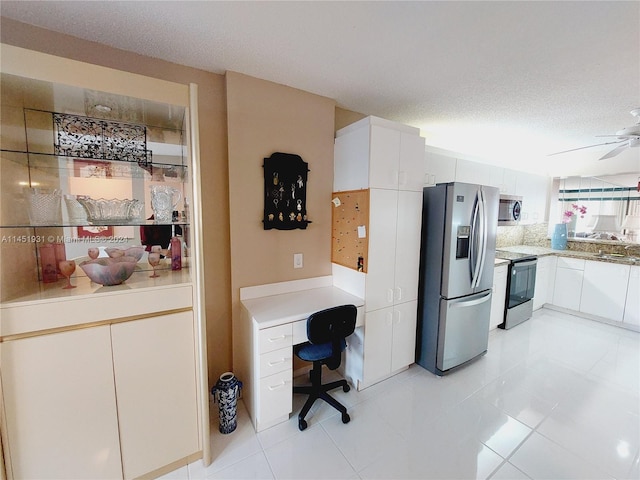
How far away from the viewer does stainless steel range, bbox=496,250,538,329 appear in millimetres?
3436

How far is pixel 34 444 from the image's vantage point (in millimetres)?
1277

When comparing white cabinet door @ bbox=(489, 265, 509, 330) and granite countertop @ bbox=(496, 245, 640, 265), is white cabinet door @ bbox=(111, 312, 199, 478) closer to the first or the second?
white cabinet door @ bbox=(489, 265, 509, 330)

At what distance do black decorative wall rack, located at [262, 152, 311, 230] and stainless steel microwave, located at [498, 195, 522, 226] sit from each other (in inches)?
113

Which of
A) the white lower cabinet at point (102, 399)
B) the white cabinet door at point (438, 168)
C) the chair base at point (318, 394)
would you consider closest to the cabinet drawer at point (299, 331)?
the chair base at point (318, 394)

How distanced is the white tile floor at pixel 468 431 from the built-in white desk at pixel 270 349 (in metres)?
0.17

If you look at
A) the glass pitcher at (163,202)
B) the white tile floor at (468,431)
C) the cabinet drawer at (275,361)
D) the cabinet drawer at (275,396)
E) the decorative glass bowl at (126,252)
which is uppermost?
the glass pitcher at (163,202)

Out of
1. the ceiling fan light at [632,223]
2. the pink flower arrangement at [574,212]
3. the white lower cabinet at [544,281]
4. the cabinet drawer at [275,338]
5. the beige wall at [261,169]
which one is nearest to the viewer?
the cabinet drawer at [275,338]

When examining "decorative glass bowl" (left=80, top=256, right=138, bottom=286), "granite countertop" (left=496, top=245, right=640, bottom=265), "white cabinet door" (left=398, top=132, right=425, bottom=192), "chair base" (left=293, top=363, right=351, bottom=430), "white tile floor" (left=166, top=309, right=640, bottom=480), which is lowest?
"white tile floor" (left=166, top=309, right=640, bottom=480)

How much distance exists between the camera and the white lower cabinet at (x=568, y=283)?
12.8ft

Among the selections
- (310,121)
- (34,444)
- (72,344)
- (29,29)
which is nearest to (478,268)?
(310,121)

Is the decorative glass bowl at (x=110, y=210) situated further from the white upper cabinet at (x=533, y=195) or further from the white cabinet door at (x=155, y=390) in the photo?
the white upper cabinet at (x=533, y=195)

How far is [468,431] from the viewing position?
192 cm

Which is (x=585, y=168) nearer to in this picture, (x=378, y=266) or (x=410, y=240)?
(x=410, y=240)

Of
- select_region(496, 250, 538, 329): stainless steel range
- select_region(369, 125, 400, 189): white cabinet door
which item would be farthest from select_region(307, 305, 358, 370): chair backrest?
select_region(496, 250, 538, 329): stainless steel range
